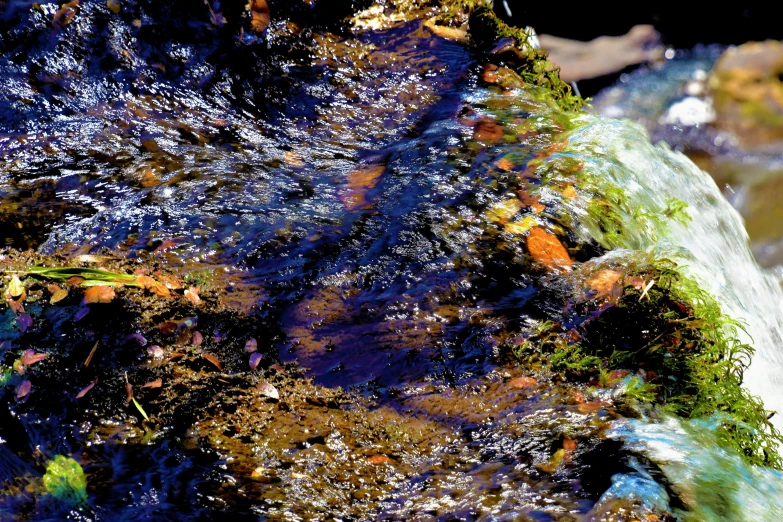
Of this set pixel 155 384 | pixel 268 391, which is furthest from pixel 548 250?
pixel 155 384

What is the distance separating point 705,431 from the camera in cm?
263

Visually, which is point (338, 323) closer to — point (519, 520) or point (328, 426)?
point (328, 426)

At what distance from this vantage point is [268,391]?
2.57 metres

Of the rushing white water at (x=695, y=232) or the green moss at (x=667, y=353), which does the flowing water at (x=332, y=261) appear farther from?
the green moss at (x=667, y=353)

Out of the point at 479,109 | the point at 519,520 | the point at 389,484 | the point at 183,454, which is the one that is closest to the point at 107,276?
the point at 183,454

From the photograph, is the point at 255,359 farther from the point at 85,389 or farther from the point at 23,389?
the point at 23,389

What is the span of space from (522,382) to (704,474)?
78cm

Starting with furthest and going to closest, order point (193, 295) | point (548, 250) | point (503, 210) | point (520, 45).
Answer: point (520, 45) < point (503, 210) < point (548, 250) < point (193, 295)

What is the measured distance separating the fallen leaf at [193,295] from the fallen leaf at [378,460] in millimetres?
1167

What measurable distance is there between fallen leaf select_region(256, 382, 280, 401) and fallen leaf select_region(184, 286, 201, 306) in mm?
596

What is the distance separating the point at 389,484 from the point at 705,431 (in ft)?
4.76

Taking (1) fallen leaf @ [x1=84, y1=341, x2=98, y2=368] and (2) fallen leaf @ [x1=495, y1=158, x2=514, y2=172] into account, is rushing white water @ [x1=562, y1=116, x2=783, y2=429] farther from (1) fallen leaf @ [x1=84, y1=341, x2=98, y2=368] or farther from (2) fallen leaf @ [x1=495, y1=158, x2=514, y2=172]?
(1) fallen leaf @ [x1=84, y1=341, x2=98, y2=368]

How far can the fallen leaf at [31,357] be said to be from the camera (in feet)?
8.29

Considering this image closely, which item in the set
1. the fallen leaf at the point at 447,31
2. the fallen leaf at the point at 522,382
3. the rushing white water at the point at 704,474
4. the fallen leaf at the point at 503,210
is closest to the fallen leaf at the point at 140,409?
the fallen leaf at the point at 522,382
